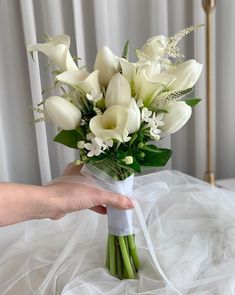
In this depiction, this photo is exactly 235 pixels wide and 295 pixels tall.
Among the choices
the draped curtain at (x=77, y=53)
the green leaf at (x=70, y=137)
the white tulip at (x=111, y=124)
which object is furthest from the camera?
the draped curtain at (x=77, y=53)

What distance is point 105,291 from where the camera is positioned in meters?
0.83

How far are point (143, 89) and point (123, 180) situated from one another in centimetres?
18

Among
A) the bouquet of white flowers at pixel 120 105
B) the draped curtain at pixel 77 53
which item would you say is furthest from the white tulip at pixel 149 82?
the draped curtain at pixel 77 53

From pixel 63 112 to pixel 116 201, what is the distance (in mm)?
204

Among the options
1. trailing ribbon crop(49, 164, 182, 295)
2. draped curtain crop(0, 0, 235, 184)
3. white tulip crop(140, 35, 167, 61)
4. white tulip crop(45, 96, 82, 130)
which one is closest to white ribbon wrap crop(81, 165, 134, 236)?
trailing ribbon crop(49, 164, 182, 295)

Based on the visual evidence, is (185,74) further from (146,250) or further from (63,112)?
(146,250)

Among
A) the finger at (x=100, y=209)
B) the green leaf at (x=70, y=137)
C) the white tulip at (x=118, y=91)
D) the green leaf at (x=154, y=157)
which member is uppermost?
the white tulip at (x=118, y=91)

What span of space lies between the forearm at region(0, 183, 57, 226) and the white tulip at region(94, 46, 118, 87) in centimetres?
24

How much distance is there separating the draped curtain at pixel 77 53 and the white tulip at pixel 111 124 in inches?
25.2

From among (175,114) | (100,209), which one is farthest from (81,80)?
(100,209)

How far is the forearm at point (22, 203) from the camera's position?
795 mm

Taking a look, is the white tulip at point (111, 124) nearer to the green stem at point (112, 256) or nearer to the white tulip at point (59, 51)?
the white tulip at point (59, 51)

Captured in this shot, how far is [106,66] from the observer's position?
2.60 ft

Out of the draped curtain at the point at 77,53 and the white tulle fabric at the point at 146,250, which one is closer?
the white tulle fabric at the point at 146,250
